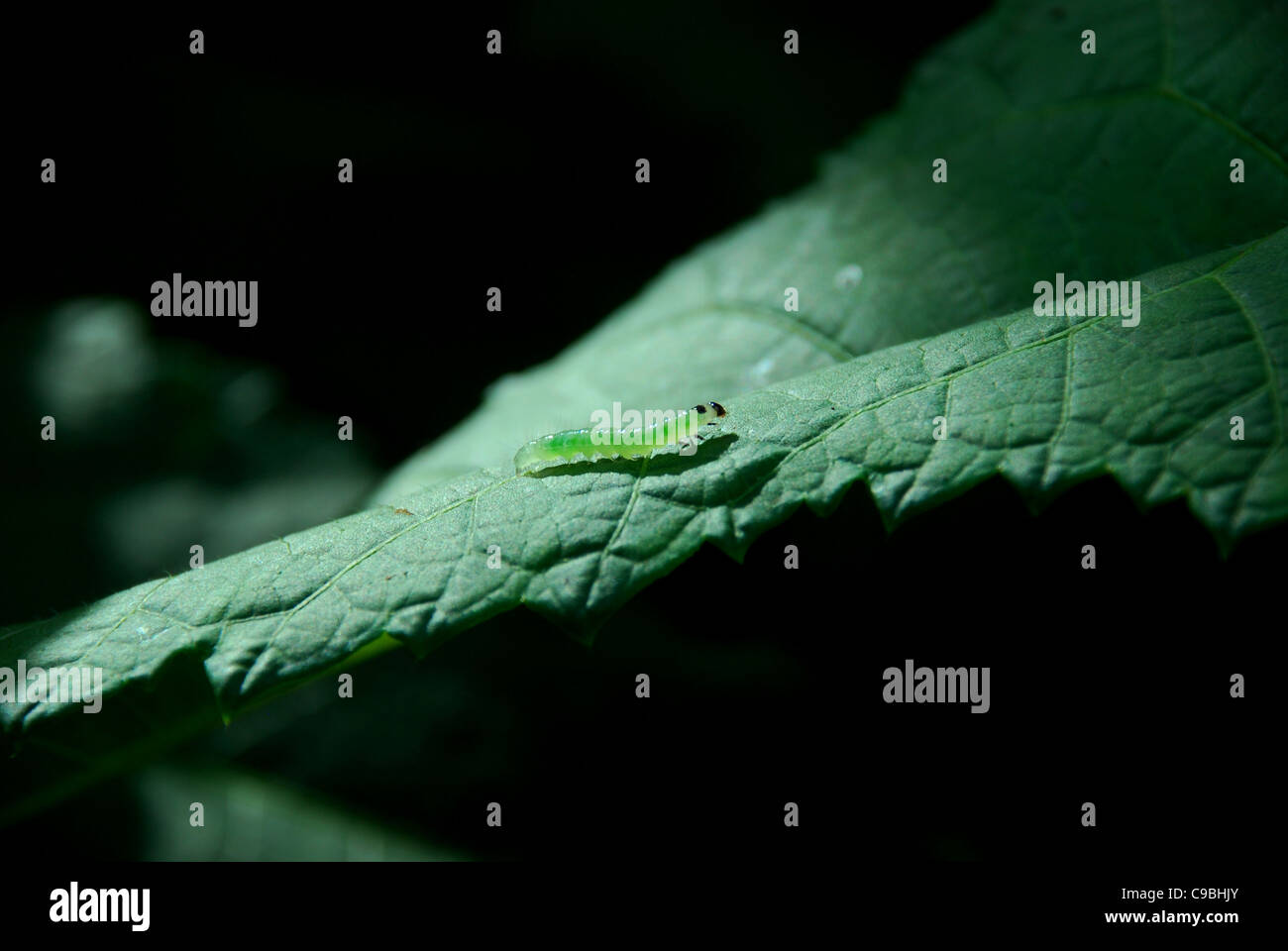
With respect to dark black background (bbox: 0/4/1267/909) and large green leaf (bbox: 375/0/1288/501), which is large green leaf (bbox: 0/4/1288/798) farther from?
dark black background (bbox: 0/4/1267/909)

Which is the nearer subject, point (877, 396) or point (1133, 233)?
point (877, 396)

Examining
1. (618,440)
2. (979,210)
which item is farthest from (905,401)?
(979,210)

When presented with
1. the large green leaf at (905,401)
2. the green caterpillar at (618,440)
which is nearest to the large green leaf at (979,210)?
the large green leaf at (905,401)

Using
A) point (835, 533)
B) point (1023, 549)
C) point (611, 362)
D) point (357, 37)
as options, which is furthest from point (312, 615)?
point (357, 37)

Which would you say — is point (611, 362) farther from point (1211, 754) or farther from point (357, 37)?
point (357, 37)

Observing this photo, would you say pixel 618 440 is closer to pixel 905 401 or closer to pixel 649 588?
pixel 905 401

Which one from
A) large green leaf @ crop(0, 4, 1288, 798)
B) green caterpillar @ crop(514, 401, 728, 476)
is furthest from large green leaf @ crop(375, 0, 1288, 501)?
green caterpillar @ crop(514, 401, 728, 476)
